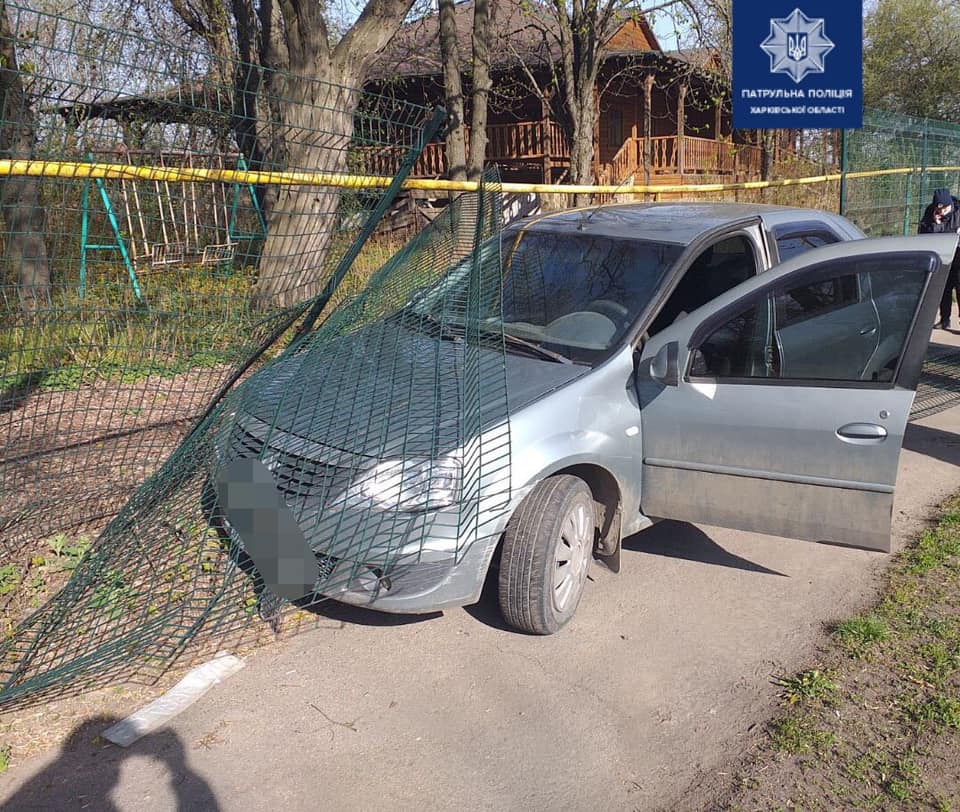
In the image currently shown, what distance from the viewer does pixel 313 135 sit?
13.5 ft

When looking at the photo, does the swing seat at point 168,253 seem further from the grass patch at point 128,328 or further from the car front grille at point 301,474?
the car front grille at point 301,474

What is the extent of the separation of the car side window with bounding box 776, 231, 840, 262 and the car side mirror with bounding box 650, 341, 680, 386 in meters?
1.30

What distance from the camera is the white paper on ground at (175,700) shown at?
9.97 ft

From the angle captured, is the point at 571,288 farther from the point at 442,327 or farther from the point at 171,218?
the point at 171,218

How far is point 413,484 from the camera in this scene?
331 centimetres

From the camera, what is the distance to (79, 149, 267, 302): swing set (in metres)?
3.84

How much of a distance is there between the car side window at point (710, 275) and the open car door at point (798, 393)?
0.42 meters

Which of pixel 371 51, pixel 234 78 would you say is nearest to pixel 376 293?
pixel 234 78

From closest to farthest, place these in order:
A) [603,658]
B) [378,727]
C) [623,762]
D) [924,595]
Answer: [623,762]
[378,727]
[603,658]
[924,595]

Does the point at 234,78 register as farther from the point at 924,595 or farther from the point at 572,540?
the point at 924,595

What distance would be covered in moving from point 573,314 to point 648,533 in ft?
4.46

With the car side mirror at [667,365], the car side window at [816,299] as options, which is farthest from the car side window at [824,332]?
the car side mirror at [667,365]

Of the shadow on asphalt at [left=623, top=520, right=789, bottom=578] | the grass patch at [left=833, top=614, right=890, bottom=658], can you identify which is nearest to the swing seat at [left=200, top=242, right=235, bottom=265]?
the shadow on asphalt at [left=623, top=520, right=789, bottom=578]

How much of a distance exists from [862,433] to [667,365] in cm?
85
